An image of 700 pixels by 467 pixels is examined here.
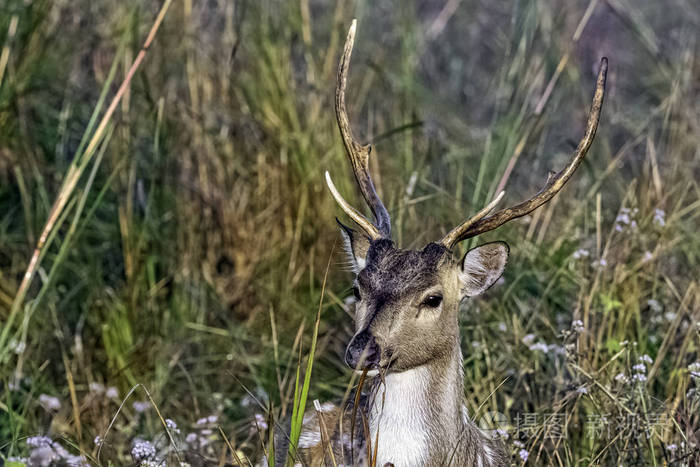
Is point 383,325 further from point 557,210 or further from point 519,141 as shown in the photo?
point 557,210

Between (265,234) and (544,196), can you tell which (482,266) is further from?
(265,234)

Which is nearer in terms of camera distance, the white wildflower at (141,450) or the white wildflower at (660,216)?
the white wildflower at (141,450)

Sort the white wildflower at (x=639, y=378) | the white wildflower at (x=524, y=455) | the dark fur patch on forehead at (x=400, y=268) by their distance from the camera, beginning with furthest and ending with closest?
the white wildflower at (x=639, y=378)
the white wildflower at (x=524, y=455)
the dark fur patch on forehead at (x=400, y=268)

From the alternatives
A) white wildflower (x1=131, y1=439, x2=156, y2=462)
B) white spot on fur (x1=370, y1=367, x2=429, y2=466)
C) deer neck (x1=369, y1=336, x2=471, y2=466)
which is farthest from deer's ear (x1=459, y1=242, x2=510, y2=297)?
white wildflower (x1=131, y1=439, x2=156, y2=462)

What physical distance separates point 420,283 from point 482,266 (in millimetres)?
334

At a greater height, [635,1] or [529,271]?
[635,1]

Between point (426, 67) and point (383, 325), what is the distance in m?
5.56

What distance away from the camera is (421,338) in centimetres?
356

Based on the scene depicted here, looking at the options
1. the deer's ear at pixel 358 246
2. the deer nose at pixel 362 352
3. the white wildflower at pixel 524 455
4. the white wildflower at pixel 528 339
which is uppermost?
the deer's ear at pixel 358 246

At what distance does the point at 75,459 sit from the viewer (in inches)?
152

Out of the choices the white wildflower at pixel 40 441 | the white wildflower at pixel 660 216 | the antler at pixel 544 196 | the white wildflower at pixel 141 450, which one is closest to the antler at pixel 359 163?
the antler at pixel 544 196

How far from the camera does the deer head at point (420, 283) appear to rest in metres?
3.47

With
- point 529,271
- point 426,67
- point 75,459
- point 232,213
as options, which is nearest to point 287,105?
point 232,213

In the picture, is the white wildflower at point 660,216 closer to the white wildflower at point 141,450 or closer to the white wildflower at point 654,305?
the white wildflower at point 654,305
